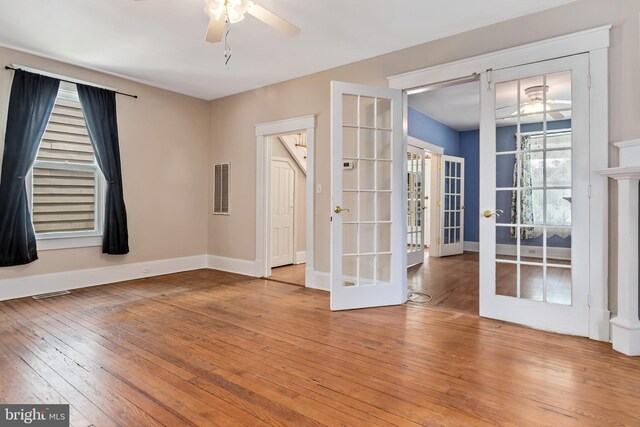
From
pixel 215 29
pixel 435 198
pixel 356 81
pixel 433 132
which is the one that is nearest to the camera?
pixel 215 29

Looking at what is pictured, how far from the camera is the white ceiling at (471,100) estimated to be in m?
2.93

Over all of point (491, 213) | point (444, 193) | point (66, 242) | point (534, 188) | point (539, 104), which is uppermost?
point (539, 104)

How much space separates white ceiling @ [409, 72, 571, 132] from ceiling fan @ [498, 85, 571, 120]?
0.01 m

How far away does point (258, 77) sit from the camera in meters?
4.71

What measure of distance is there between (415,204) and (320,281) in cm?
289

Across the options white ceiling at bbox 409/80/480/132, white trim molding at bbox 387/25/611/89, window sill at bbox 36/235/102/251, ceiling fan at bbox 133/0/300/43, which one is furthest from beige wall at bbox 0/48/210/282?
white ceiling at bbox 409/80/480/132

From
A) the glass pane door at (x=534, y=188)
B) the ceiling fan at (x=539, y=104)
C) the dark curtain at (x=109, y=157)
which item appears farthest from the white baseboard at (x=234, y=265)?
the ceiling fan at (x=539, y=104)

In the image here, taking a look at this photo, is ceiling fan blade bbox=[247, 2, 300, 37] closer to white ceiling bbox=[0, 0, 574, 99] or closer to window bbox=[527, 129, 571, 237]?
white ceiling bbox=[0, 0, 574, 99]

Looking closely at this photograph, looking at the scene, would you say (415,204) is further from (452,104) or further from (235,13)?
(235,13)

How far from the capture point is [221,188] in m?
5.67

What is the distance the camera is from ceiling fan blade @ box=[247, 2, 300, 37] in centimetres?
246

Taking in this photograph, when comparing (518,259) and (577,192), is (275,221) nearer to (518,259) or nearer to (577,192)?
(518,259)

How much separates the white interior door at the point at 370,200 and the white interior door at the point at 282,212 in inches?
89.5

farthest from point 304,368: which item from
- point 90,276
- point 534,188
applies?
point 90,276
